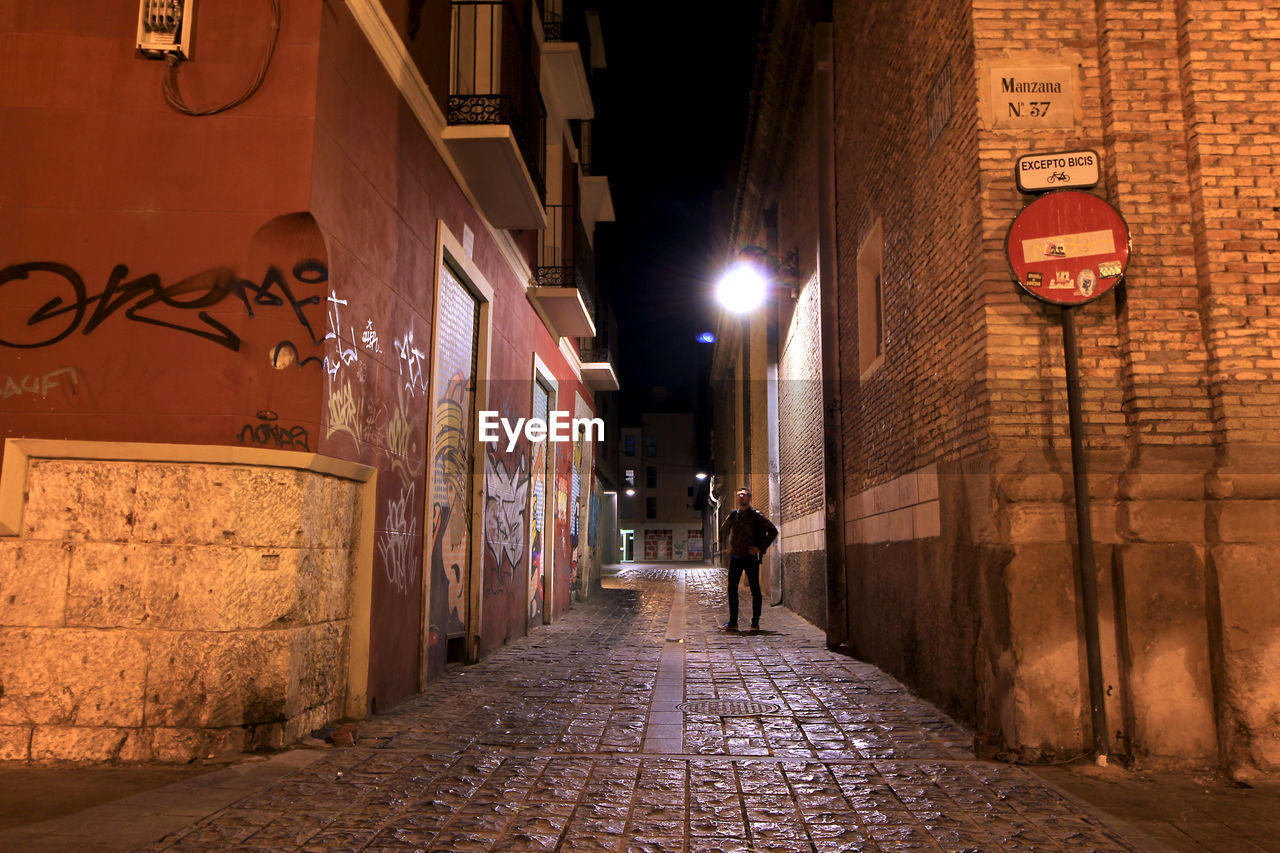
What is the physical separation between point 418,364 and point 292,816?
4.19 m

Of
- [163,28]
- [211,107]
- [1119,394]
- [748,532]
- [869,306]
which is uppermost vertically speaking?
[163,28]

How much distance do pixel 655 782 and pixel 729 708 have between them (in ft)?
7.00

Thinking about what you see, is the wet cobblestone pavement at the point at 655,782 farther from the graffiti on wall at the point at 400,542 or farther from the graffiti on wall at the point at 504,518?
the graffiti on wall at the point at 504,518

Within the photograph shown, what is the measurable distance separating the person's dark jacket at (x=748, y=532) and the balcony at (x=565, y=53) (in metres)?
7.43

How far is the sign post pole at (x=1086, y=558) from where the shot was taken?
4.97m

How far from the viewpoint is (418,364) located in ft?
24.7

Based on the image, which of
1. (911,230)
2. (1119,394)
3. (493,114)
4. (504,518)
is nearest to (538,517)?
(504,518)

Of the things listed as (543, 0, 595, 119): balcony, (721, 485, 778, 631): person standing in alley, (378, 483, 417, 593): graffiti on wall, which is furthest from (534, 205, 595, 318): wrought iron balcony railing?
(378, 483, 417, 593): graffiti on wall

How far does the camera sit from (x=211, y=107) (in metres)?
5.53

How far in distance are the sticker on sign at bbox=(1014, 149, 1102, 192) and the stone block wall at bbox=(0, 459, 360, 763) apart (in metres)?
4.84

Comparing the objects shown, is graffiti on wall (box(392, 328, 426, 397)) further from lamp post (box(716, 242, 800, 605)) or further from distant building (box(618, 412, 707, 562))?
distant building (box(618, 412, 707, 562))

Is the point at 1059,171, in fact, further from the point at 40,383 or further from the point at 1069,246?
the point at 40,383

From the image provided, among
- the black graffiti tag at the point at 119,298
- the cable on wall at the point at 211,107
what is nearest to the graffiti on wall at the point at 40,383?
the black graffiti tag at the point at 119,298

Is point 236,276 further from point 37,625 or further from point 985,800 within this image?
point 985,800
